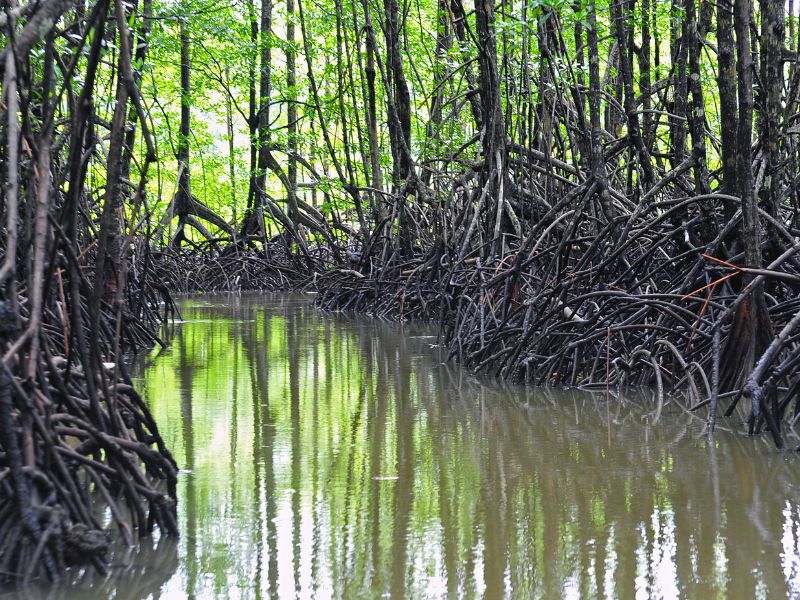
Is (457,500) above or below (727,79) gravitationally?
below

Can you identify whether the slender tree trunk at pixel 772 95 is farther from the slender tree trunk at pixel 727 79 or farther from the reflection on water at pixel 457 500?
the reflection on water at pixel 457 500

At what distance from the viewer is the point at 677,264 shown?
552cm

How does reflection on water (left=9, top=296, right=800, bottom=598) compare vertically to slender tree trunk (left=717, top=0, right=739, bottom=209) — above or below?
below

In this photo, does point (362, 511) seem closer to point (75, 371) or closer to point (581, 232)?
point (75, 371)

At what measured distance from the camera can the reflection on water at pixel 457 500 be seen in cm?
247

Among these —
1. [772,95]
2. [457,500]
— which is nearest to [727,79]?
[772,95]

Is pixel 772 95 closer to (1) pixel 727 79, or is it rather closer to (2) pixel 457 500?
(1) pixel 727 79

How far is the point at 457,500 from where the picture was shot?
10.5ft

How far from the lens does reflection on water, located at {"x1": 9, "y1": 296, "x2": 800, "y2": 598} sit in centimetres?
247

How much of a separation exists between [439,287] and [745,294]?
17.1ft

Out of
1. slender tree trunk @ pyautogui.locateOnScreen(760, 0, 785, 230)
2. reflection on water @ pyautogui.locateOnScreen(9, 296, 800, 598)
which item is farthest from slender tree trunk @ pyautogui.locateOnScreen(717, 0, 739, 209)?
reflection on water @ pyautogui.locateOnScreen(9, 296, 800, 598)

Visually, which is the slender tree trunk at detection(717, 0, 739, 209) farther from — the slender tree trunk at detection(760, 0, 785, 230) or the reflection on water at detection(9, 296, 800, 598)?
the reflection on water at detection(9, 296, 800, 598)

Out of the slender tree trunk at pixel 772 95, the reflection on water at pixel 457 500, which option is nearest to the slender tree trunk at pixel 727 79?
the slender tree trunk at pixel 772 95

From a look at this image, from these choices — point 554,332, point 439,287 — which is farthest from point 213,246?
point 554,332
